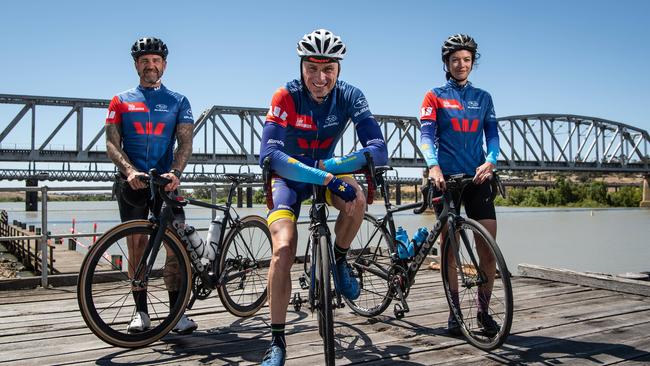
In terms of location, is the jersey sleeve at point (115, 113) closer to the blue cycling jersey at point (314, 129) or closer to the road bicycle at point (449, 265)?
the blue cycling jersey at point (314, 129)

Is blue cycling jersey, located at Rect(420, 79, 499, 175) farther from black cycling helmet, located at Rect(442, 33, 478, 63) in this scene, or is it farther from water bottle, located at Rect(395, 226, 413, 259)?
water bottle, located at Rect(395, 226, 413, 259)

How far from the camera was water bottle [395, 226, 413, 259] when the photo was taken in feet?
13.8

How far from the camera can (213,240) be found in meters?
4.39

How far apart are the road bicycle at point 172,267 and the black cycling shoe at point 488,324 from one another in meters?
1.83

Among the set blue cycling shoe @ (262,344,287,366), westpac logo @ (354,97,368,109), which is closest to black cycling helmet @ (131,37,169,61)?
westpac logo @ (354,97,368,109)

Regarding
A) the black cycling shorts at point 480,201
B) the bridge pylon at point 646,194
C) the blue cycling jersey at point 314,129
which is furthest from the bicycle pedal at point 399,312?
the bridge pylon at point 646,194

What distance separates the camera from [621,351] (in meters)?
3.50

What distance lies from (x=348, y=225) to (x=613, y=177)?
177 meters

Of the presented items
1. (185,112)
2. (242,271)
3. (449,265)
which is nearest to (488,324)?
(449,265)

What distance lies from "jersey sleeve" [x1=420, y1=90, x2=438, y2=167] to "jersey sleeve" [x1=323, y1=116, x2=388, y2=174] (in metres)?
0.82

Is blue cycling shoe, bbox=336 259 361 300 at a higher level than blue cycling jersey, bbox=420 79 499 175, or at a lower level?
lower

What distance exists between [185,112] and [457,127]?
6.69 feet

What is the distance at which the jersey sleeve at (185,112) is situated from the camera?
4.26m

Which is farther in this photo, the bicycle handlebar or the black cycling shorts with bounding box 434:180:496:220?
the black cycling shorts with bounding box 434:180:496:220
